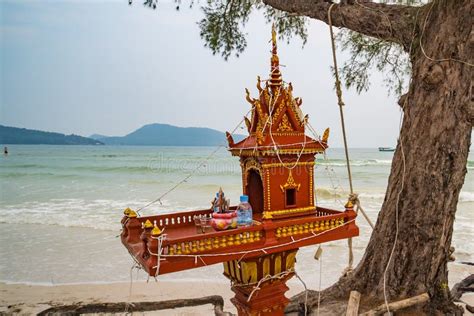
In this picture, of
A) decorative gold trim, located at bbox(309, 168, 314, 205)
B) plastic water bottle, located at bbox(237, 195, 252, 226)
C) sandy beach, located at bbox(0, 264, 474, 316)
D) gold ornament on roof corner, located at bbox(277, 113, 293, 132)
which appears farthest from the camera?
sandy beach, located at bbox(0, 264, 474, 316)

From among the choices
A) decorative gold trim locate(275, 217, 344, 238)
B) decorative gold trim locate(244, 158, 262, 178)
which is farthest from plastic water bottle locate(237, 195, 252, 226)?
decorative gold trim locate(244, 158, 262, 178)

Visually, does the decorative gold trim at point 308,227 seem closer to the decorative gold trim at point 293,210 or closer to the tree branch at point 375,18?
the decorative gold trim at point 293,210

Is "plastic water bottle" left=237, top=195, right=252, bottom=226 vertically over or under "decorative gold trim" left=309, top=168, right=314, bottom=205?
under

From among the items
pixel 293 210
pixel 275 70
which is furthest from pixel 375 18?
pixel 293 210

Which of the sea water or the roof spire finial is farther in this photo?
the sea water

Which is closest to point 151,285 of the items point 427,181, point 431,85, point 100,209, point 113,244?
point 113,244

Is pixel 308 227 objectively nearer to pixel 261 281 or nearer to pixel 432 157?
pixel 261 281

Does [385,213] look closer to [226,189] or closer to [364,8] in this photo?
[364,8]

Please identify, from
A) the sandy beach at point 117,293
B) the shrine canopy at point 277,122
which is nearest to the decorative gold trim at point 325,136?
the shrine canopy at point 277,122

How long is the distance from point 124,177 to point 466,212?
2983cm

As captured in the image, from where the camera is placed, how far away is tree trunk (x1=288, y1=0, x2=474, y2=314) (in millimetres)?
4211

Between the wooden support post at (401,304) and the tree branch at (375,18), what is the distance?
3331 mm

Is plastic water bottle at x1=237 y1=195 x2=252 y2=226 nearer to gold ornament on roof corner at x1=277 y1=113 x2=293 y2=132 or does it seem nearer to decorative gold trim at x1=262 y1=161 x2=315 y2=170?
decorative gold trim at x1=262 y1=161 x2=315 y2=170

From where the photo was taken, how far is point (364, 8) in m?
4.89
